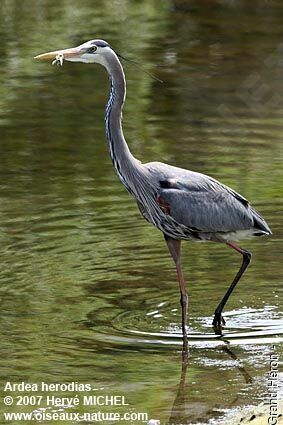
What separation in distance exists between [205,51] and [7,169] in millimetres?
6721

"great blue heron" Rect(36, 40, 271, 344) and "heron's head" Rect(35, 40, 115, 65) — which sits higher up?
"heron's head" Rect(35, 40, 115, 65)

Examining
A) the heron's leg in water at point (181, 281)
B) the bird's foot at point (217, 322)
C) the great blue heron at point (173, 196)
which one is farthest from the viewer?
the bird's foot at point (217, 322)

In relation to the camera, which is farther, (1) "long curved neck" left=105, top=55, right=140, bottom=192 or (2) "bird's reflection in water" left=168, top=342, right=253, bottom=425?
(1) "long curved neck" left=105, top=55, right=140, bottom=192

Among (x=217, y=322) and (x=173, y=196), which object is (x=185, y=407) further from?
(x=173, y=196)

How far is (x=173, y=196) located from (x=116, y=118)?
2.10ft

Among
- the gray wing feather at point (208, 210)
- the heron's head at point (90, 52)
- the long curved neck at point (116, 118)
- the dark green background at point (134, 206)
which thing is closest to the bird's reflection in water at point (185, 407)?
the dark green background at point (134, 206)

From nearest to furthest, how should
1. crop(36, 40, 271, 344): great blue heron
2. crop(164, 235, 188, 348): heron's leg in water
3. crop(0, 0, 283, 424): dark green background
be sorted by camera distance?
crop(0, 0, 283, 424): dark green background
crop(164, 235, 188, 348): heron's leg in water
crop(36, 40, 271, 344): great blue heron

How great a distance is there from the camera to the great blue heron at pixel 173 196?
8.64 m

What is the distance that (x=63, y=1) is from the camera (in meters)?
23.1

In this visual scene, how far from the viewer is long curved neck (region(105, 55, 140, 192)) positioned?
8.65m

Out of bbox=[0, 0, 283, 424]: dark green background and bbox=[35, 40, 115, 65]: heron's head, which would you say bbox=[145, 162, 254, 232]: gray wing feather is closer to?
bbox=[0, 0, 283, 424]: dark green background

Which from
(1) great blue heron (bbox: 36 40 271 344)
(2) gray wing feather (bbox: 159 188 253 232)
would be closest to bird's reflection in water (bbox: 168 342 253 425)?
(1) great blue heron (bbox: 36 40 271 344)

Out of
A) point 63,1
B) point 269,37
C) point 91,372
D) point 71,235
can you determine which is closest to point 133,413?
point 91,372

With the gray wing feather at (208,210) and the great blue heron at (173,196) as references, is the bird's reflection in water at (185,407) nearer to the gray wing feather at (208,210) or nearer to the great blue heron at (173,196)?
the great blue heron at (173,196)
